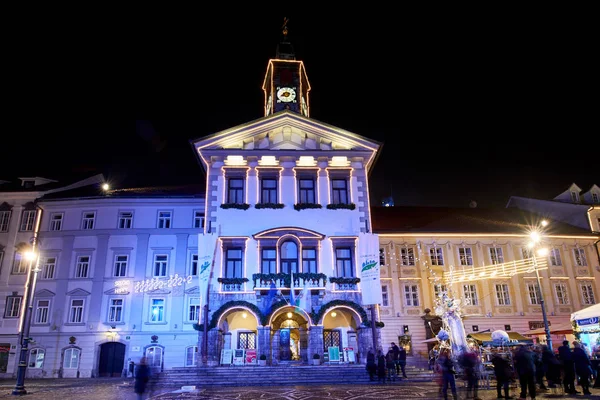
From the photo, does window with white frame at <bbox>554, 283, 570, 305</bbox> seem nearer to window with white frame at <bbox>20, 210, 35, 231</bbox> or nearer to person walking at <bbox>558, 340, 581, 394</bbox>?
person walking at <bbox>558, 340, 581, 394</bbox>

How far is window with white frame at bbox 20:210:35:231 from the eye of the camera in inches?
1441

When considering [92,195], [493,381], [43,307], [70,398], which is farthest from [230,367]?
[92,195]

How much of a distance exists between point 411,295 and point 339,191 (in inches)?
460

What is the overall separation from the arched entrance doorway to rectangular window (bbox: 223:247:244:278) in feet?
35.6

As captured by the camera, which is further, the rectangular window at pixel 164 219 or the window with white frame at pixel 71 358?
the rectangular window at pixel 164 219

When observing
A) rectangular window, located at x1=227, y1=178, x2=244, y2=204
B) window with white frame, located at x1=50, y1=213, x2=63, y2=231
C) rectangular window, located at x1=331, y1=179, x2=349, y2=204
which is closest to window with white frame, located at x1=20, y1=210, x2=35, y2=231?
window with white frame, located at x1=50, y1=213, x2=63, y2=231

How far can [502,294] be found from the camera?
37.6 metres

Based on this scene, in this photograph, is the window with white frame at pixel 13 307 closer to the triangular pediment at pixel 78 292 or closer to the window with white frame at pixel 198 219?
the triangular pediment at pixel 78 292

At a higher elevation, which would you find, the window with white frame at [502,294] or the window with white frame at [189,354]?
the window with white frame at [502,294]

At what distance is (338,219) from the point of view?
99.7 ft

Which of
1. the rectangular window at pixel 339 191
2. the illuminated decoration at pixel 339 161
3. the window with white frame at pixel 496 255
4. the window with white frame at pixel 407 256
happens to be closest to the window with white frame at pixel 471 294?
the window with white frame at pixel 496 255

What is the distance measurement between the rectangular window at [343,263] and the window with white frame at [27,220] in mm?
24765

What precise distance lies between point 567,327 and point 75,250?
1397 inches

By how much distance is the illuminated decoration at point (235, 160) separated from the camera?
3130 cm
